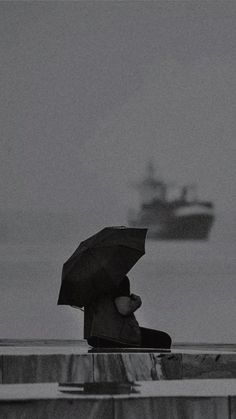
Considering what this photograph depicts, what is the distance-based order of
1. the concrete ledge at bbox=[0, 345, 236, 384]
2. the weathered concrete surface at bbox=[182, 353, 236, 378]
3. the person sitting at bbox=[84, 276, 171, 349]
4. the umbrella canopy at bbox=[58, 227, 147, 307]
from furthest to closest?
the umbrella canopy at bbox=[58, 227, 147, 307] < the person sitting at bbox=[84, 276, 171, 349] < the weathered concrete surface at bbox=[182, 353, 236, 378] < the concrete ledge at bbox=[0, 345, 236, 384]

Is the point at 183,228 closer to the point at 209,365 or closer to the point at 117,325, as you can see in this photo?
the point at 117,325

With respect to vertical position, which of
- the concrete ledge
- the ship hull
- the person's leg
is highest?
the ship hull

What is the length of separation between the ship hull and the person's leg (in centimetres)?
1353

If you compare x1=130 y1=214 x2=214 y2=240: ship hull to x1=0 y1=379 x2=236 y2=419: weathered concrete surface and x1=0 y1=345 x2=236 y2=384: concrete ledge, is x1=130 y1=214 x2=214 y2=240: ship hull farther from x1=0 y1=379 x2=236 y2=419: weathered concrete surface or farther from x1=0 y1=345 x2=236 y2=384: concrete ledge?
x1=0 y1=379 x2=236 y2=419: weathered concrete surface

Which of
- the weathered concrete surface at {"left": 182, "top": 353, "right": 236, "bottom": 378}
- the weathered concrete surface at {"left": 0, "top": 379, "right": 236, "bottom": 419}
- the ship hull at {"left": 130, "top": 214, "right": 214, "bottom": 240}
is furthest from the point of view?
the ship hull at {"left": 130, "top": 214, "right": 214, "bottom": 240}

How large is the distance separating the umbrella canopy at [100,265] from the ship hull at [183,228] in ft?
43.2

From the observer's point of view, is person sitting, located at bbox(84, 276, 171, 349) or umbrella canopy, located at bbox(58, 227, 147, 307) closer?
person sitting, located at bbox(84, 276, 171, 349)

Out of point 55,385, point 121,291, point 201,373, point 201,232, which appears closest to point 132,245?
point 121,291

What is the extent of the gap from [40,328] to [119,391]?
49.8 feet

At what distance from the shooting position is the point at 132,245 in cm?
817

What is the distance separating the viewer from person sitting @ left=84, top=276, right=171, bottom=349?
25.3 feet

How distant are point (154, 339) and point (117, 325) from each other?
0.30m

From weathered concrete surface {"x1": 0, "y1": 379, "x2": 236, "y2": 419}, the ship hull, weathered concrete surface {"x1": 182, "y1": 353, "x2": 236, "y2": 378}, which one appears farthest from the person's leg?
the ship hull

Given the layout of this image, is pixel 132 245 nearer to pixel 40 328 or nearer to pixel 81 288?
pixel 81 288
